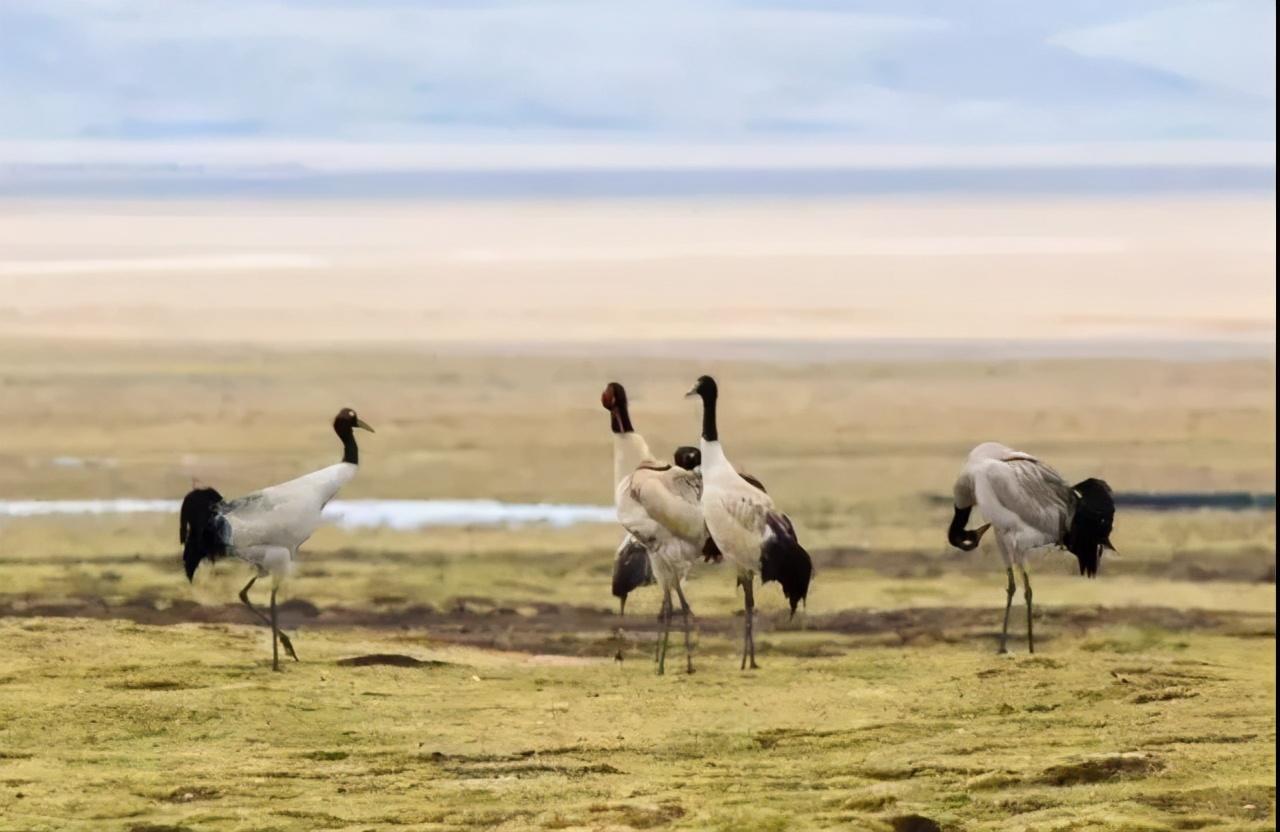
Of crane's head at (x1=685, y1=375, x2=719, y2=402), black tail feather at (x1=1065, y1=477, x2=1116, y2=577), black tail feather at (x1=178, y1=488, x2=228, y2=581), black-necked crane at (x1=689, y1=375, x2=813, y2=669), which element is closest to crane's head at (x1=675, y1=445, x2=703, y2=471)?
crane's head at (x1=685, y1=375, x2=719, y2=402)

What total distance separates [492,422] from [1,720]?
12490 mm

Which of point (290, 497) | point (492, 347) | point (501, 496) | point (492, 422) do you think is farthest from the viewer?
point (492, 347)

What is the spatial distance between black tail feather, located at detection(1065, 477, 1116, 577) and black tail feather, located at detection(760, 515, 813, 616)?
6.25ft

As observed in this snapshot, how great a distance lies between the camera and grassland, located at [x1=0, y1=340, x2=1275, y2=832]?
378 inches

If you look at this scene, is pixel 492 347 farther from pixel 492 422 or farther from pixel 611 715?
pixel 611 715

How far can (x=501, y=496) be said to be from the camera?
776 inches

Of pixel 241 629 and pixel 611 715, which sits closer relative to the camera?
pixel 611 715

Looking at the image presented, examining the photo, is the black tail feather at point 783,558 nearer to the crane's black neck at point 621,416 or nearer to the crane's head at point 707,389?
the crane's head at point 707,389

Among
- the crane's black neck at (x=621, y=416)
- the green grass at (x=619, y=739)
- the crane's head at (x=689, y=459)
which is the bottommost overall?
the green grass at (x=619, y=739)

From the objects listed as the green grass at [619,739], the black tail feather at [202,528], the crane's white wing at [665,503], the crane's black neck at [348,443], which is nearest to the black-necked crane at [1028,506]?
the green grass at [619,739]

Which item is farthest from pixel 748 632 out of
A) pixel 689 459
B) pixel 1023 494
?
pixel 1023 494

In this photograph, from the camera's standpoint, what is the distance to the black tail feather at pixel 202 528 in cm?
1271

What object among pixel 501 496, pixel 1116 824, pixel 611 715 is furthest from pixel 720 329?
pixel 1116 824

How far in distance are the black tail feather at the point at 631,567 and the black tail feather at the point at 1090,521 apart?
2.71 m
